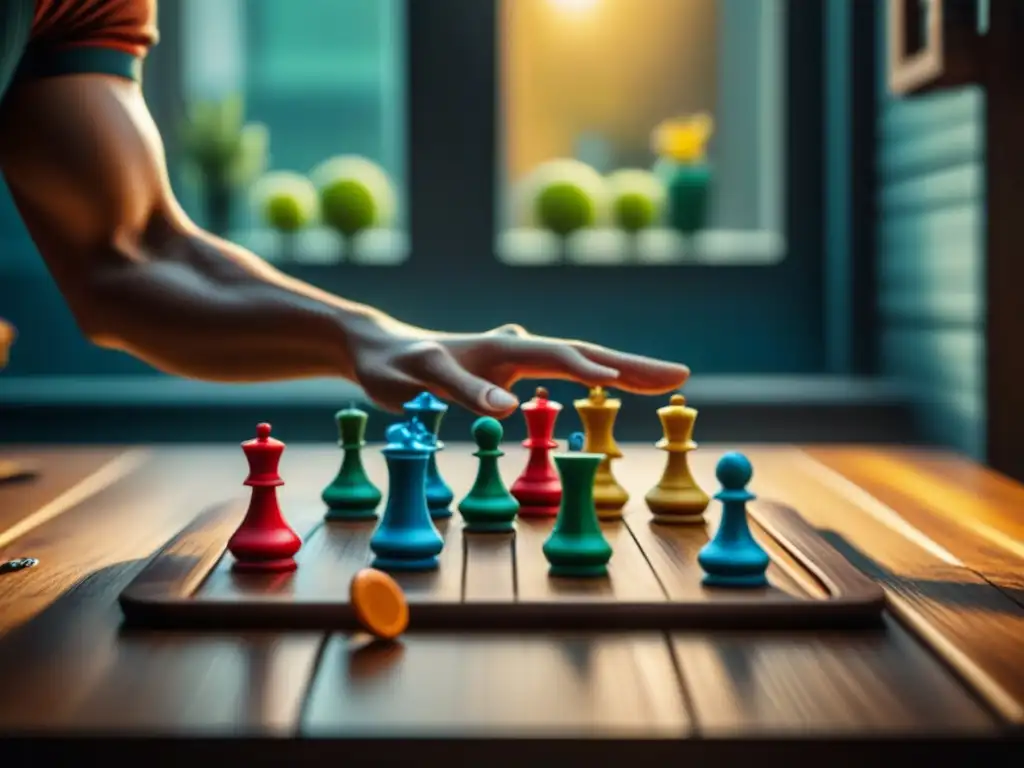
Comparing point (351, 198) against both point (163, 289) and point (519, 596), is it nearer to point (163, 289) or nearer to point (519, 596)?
point (163, 289)

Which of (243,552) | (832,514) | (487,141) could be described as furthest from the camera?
(487,141)

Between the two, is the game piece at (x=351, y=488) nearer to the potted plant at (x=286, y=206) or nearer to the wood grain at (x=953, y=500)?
the wood grain at (x=953, y=500)

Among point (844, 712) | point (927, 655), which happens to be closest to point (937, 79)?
point (927, 655)

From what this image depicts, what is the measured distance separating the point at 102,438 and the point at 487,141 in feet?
3.60

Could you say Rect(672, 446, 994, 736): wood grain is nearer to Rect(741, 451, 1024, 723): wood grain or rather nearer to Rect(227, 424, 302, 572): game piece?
Rect(741, 451, 1024, 723): wood grain

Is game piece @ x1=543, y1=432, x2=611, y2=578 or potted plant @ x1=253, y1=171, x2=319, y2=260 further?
potted plant @ x1=253, y1=171, x2=319, y2=260

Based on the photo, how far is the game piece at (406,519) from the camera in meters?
1.00

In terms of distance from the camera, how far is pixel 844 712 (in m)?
0.69

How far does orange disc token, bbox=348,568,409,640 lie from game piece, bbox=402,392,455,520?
336 mm

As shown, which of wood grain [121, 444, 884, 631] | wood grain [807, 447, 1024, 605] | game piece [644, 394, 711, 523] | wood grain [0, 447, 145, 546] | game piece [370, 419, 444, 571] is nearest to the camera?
wood grain [121, 444, 884, 631]

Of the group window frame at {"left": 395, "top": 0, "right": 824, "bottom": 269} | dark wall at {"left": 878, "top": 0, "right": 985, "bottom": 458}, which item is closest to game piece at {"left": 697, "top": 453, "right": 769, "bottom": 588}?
dark wall at {"left": 878, "top": 0, "right": 985, "bottom": 458}

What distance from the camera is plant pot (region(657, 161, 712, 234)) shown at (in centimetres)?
330

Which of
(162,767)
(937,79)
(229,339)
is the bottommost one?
(162,767)

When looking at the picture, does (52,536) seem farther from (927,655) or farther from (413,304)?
(413,304)
